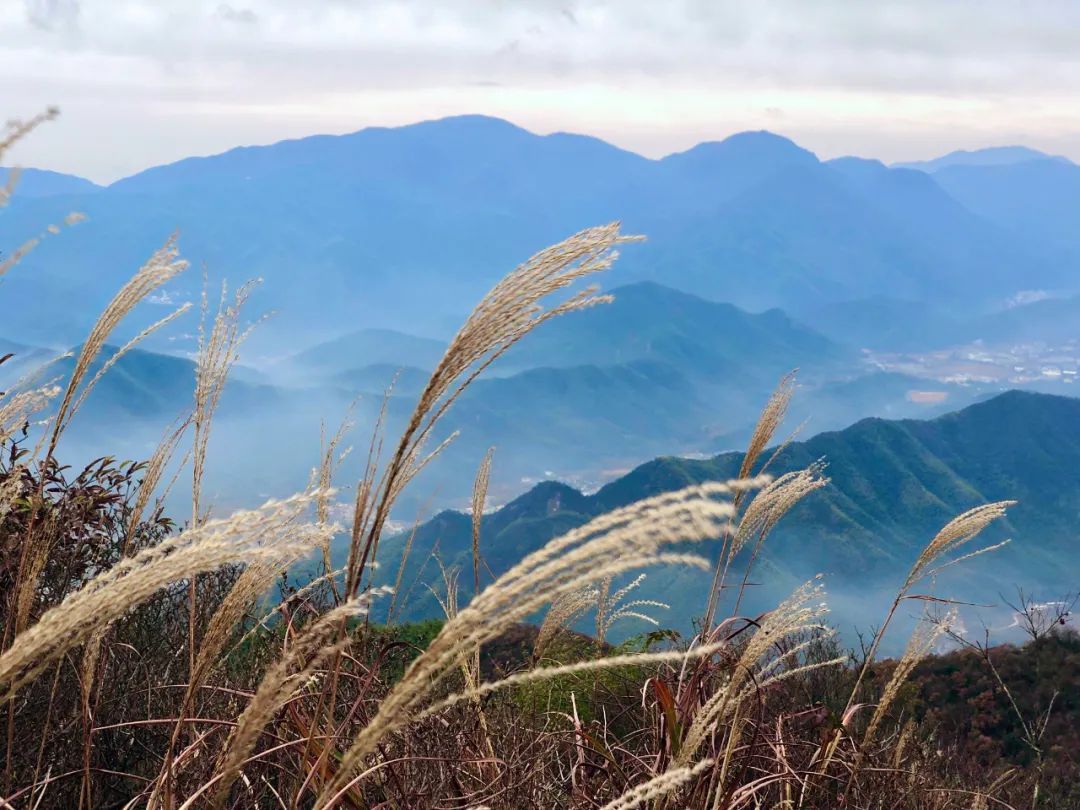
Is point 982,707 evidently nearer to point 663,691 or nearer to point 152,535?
point 152,535

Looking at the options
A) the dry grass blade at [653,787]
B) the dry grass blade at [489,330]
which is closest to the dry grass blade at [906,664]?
the dry grass blade at [653,787]

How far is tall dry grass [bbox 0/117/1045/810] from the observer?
99 centimetres

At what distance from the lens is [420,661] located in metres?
0.95

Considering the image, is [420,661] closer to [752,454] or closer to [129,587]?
[129,587]

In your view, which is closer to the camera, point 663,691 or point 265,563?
point 265,563

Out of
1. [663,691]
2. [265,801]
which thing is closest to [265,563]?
[663,691]

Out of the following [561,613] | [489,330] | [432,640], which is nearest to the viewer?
[432,640]

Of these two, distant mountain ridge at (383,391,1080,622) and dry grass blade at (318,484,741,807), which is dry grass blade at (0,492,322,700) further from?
distant mountain ridge at (383,391,1080,622)

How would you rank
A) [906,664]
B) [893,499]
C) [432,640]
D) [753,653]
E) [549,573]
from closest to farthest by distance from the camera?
[549,573] → [432,640] → [753,653] → [906,664] → [893,499]

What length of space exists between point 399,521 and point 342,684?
166 metres

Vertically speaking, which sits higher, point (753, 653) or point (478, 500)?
point (478, 500)

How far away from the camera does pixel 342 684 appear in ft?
9.20

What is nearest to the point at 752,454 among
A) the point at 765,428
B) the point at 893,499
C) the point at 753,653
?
the point at 765,428

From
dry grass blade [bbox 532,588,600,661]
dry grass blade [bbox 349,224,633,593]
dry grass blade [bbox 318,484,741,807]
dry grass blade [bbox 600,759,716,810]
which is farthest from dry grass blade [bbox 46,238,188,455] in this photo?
dry grass blade [bbox 532,588,600,661]
